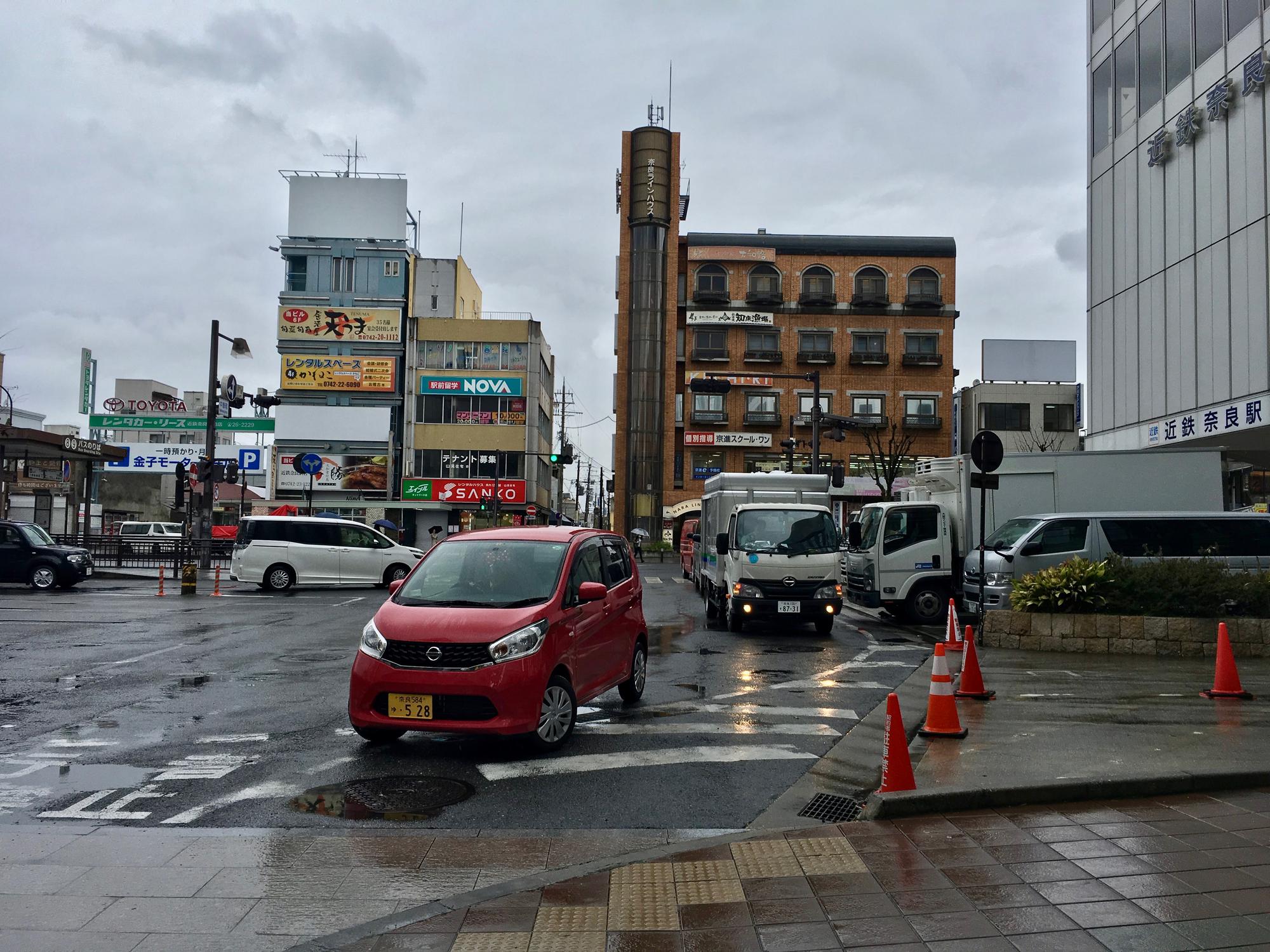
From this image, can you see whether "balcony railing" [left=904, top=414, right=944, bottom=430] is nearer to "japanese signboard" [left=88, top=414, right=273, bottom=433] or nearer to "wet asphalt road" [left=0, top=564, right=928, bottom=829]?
"japanese signboard" [left=88, top=414, right=273, bottom=433]

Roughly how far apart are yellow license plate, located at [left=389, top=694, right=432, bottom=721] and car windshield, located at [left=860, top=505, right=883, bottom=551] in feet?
41.5

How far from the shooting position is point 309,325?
66.8 m

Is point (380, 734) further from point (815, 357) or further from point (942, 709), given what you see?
point (815, 357)

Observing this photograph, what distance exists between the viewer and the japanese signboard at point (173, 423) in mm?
58500

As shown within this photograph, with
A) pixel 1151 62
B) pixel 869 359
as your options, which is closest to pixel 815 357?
pixel 869 359

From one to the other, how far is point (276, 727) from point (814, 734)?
455cm

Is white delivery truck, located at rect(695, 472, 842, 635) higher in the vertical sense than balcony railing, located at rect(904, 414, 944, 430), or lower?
lower

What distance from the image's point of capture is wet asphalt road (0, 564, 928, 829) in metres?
6.23

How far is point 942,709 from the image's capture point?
788 centimetres

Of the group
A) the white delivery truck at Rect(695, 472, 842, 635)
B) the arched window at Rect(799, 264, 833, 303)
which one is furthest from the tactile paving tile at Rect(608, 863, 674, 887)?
the arched window at Rect(799, 264, 833, 303)

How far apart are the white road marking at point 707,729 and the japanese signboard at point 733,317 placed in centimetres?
5894

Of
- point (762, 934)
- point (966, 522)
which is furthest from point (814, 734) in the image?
point (966, 522)

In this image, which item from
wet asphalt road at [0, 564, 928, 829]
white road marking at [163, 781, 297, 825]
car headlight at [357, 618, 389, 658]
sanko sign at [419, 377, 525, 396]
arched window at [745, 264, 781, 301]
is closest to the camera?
white road marking at [163, 781, 297, 825]

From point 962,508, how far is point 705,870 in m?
14.9
